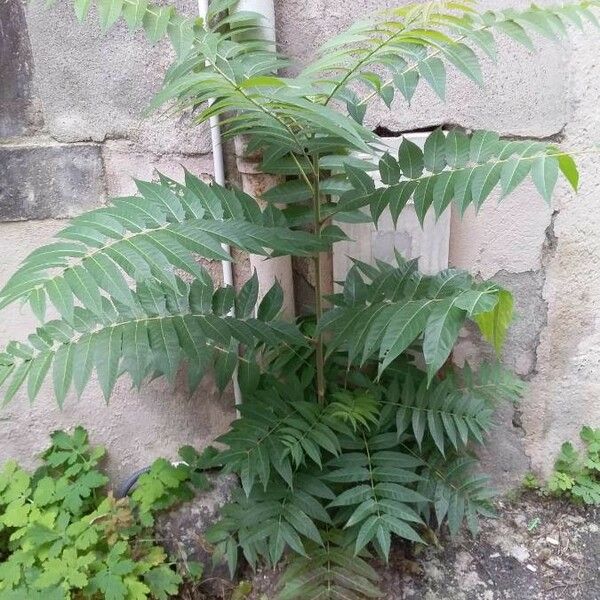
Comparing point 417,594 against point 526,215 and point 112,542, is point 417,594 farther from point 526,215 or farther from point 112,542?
point 526,215

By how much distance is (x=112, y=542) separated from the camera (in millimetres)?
1904

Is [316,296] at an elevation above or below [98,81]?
below

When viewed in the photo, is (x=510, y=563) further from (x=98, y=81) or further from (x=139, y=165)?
(x=98, y=81)

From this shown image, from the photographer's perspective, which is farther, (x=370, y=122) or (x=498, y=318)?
(x=370, y=122)

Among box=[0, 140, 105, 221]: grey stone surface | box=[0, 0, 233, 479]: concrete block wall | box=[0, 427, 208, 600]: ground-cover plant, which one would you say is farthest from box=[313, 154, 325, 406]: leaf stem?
box=[0, 140, 105, 221]: grey stone surface

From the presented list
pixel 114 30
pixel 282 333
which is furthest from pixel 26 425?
pixel 114 30

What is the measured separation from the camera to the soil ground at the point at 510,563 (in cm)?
188

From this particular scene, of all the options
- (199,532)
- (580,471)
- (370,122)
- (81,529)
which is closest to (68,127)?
(370,122)

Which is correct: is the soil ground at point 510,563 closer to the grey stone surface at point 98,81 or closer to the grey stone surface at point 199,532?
the grey stone surface at point 199,532

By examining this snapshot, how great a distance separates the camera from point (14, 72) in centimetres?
177

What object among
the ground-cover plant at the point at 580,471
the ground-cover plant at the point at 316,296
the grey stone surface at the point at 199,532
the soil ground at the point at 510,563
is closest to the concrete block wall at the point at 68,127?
the ground-cover plant at the point at 316,296

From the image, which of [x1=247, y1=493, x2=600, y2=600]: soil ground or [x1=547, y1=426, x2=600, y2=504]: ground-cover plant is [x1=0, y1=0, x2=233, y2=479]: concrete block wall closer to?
[x1=247, y1=493, x2=600, y2=600]: soil ground

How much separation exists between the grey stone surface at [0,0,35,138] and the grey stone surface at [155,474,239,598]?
135 centimetres

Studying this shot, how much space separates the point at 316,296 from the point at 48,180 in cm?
94
